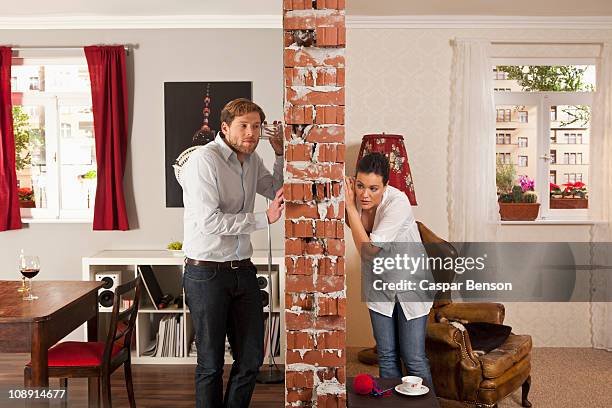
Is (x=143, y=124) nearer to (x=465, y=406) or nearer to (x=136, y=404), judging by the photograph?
(x=136, y=404)

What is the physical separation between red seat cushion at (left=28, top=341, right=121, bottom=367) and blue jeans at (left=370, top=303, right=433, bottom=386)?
4.36 ft

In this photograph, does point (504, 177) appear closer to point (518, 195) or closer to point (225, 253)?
point (518, 195)

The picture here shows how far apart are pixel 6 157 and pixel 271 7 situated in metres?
2.15

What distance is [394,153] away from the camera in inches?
172

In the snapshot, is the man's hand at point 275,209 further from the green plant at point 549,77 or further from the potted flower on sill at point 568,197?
the potted flower on sill at point 568,197

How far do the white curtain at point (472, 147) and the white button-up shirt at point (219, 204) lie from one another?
2.16m

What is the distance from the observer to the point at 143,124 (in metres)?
4.89

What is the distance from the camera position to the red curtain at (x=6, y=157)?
15.8ft

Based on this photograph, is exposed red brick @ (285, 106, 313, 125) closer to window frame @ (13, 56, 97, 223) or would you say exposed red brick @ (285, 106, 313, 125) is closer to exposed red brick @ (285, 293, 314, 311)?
exposed red brick @ (285, 293, 314, 311)

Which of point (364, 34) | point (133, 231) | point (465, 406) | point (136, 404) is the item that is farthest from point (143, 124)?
point (465, 406)

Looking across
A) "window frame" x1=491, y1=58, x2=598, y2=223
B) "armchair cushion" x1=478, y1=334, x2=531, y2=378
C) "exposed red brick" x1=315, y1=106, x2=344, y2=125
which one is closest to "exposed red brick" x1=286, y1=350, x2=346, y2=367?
"exposed red brick" x1=315, y1=106, x2=344, y2=125

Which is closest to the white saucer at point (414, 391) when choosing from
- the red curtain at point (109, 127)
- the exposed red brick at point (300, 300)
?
the exposed red brick at point (300, 300)

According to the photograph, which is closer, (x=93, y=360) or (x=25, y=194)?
(x=93, y=360)

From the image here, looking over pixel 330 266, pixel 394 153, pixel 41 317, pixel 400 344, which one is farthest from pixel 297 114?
pixel 394 153
